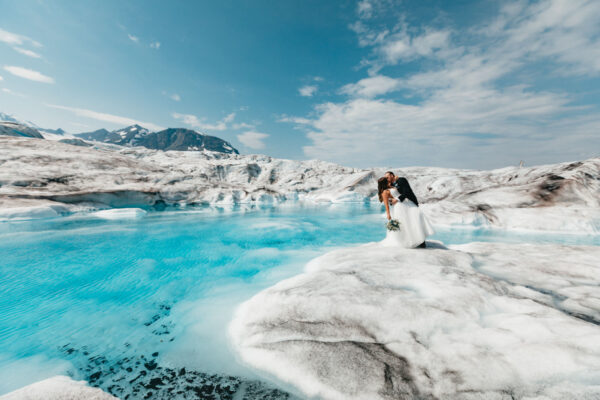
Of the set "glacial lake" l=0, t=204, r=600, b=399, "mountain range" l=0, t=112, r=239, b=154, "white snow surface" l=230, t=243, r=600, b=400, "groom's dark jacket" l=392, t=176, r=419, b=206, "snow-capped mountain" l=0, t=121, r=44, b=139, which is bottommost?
"glacial lake" l=0, t=204, r=600, b=399

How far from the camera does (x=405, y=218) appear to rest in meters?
7.33

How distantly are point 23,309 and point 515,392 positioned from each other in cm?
1001

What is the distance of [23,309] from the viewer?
19.7ft

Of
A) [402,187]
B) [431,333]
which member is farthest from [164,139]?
[431,333]

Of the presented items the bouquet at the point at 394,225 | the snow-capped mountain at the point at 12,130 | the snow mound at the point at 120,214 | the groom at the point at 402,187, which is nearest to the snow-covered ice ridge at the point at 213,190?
the snow mound at the point at 120,214

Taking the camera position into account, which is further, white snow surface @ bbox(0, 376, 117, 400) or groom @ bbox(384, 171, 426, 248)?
groom @ bbox(384, 171, 426, 248)

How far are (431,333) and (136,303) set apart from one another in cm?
716

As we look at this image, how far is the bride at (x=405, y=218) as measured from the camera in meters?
7.29

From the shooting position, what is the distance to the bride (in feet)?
23.9

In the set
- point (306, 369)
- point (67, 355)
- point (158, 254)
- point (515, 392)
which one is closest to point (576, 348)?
point (515, 392)

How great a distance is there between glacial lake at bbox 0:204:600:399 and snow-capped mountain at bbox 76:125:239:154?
586 ft

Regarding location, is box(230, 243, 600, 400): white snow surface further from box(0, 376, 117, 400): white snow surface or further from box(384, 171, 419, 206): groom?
box(384, 171, 419, 206): groom

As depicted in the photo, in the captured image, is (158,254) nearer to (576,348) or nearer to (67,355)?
(67,355)

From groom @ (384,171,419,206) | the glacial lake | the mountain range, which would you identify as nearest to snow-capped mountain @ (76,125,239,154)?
the mountain range
